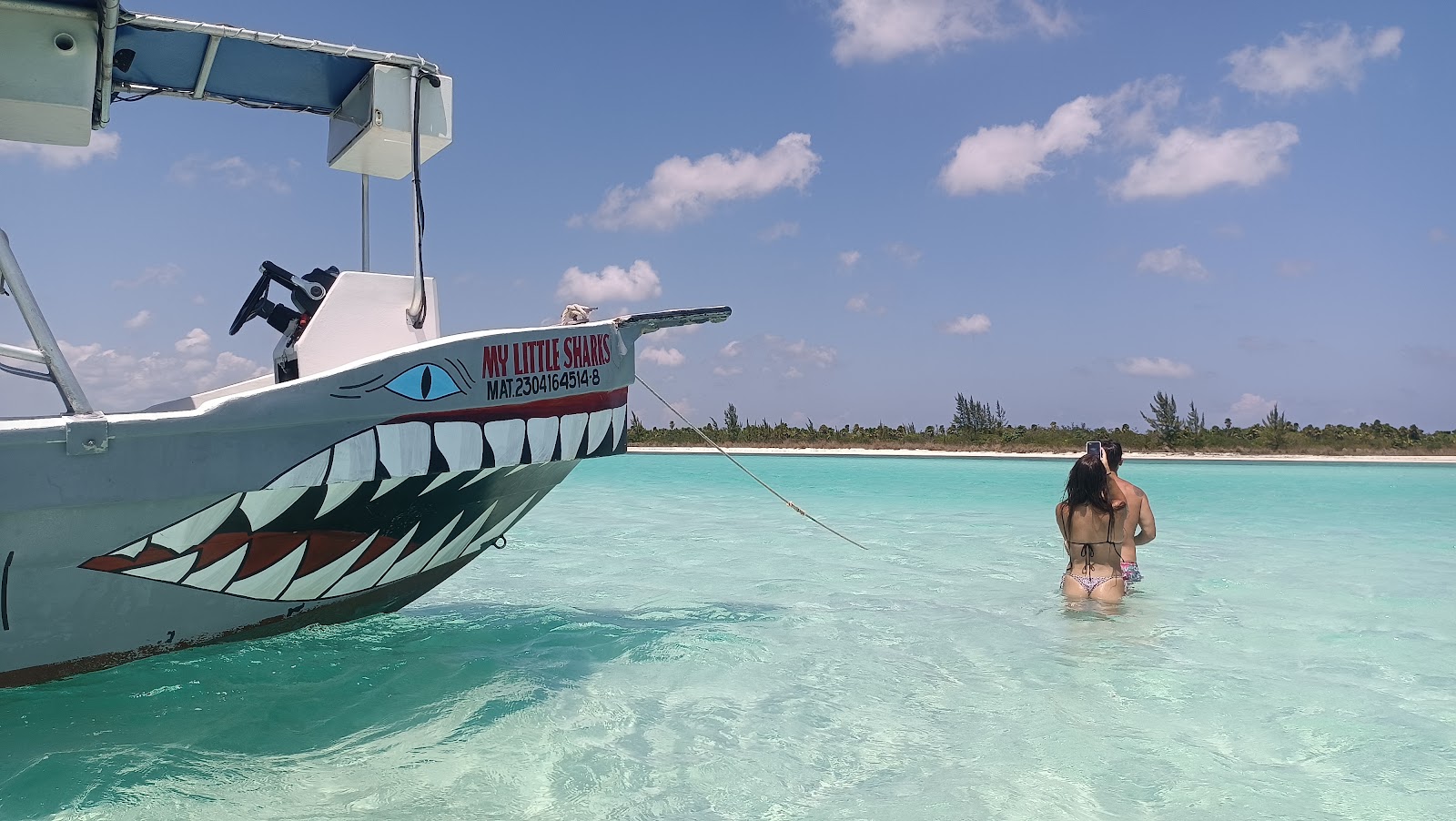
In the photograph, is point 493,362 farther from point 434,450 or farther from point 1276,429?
point 1276,429

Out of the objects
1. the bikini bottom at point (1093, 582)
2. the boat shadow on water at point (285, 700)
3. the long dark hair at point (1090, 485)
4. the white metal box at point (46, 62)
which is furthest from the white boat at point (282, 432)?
the bikini bottom at point (1093, 582)

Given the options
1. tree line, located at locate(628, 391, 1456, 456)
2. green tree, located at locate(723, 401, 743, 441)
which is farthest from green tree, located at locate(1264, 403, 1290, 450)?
green tree, located at locate(723, 401, 743, 441)

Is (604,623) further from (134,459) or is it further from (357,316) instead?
(134,459)

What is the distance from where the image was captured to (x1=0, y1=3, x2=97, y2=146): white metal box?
325 cm

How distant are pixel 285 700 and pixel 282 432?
1.37 metres

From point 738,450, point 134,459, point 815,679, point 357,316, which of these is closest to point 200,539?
point 134,459

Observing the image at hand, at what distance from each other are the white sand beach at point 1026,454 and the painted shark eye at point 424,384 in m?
24.7

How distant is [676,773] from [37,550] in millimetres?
2187

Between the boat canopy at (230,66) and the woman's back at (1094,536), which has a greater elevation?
the boat canopy at (230,66)

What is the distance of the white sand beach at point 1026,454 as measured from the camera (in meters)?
29.0

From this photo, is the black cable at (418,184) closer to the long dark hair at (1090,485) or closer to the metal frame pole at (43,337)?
the metal frame pole at (43,337)

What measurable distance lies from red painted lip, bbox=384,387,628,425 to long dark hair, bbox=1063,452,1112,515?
288 centimetres

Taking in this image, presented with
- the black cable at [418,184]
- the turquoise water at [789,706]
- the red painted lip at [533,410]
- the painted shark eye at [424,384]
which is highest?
the black cable at [418,184]

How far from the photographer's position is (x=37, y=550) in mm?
2863
